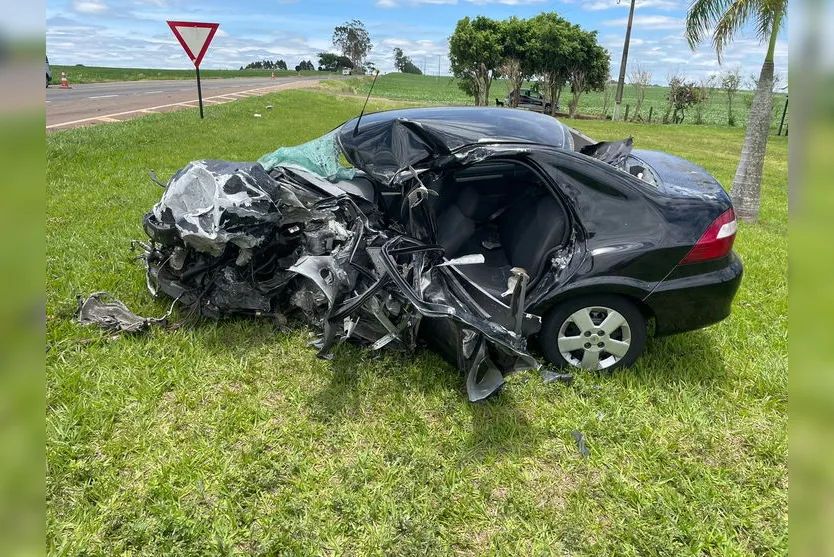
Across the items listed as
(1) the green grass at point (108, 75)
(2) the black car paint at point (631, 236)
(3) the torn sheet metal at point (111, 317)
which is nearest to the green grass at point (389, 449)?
(3) the torn sheet metal at point (111, 317)

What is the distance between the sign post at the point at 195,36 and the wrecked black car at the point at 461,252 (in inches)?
357

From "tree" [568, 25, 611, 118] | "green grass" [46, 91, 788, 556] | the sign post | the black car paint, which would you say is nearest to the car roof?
the black car paint

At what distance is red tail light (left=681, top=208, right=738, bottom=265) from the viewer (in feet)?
10.8

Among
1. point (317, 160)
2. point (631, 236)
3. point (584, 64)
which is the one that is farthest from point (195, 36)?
point (584, 64)

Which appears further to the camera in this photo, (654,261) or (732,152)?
(732,152)

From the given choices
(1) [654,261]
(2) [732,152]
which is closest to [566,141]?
(1) [654,261]

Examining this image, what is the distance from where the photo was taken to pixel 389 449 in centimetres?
290

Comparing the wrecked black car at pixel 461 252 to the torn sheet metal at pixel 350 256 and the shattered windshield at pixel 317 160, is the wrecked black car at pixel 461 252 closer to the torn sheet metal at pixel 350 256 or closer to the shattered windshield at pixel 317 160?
the torn sheet metal at pixel 350 256

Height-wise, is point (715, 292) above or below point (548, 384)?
above

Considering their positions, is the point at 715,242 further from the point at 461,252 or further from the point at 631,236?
the point at 461,252

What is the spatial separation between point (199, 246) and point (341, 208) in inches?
38.5

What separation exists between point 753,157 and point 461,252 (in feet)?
19.7

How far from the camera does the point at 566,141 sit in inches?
166
